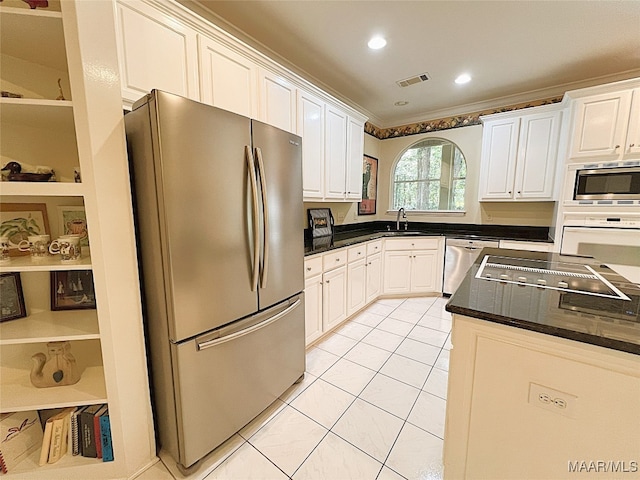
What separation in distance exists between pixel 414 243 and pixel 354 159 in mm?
1365

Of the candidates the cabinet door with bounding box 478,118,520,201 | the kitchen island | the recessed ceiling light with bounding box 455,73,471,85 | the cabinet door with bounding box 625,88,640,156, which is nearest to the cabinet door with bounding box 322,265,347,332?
the kitchen island

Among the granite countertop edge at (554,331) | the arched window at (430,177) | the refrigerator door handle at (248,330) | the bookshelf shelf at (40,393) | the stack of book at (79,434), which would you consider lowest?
the stack of book at (79,434)

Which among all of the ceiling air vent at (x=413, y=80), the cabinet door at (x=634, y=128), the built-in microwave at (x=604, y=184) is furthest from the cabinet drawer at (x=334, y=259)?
the cabinet door at (x=634, y=128)

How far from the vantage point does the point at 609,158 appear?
2.47 meters

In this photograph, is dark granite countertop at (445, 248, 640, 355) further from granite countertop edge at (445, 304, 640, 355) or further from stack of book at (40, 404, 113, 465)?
stack of book at (40, 404, 113, 465)

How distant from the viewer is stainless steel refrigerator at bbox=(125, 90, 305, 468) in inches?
44.4

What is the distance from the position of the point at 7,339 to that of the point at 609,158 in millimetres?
4432

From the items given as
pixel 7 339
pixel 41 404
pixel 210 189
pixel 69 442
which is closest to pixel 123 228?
pixel 210 189

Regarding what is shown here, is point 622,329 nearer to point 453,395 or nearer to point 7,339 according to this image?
point 453,395

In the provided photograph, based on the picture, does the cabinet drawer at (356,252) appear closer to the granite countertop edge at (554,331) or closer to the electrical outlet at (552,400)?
the granite countertop edge at (554,331)

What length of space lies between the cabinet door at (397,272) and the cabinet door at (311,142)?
1.43 m

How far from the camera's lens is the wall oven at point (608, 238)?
239cm

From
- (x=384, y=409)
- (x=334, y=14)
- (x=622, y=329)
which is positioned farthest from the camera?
(x=334, y=14)

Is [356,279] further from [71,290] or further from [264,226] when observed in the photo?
[71,290]
